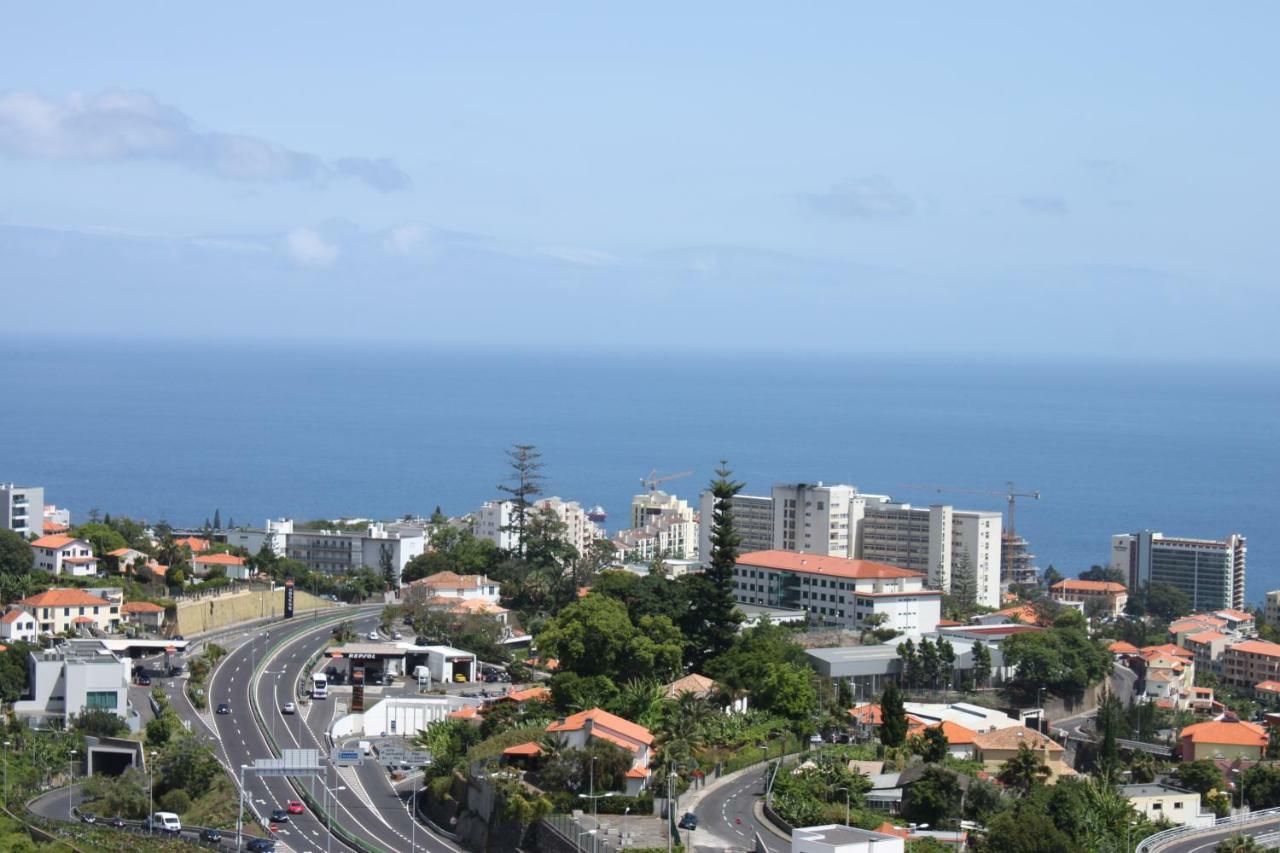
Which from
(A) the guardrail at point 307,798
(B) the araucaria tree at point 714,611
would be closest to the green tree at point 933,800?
(A) the guardrail at point 307,798

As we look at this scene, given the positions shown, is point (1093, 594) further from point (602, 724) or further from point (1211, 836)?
point (602, 724)

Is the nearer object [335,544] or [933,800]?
[933,800]

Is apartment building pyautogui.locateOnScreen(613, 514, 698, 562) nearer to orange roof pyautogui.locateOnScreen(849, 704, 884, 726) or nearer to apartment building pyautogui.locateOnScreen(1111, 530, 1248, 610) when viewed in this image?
apartment building pyautogui.locateOnScreen(1111, 530, 1248, 610)

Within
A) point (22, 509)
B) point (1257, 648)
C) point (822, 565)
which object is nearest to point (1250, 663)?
point (1257, 648)

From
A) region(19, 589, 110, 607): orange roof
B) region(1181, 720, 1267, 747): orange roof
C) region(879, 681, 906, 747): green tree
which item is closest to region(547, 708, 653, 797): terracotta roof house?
region(879, 681, 906, 747): green tree

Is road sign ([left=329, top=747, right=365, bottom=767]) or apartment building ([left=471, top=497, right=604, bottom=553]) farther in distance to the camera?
apartment building ([left=471, top=497, right=604, bottom=553])

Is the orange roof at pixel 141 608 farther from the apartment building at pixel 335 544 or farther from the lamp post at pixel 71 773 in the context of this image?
the apartment building at pixel 335 544
